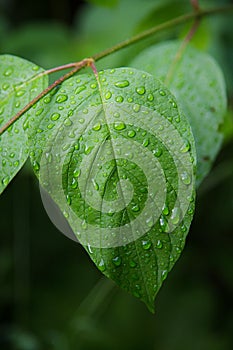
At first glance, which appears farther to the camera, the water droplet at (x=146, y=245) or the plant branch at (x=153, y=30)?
the plant branch at (x=153, y=30)

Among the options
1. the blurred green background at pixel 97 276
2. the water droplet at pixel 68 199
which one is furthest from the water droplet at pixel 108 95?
the blurred green background at pixel 97 276

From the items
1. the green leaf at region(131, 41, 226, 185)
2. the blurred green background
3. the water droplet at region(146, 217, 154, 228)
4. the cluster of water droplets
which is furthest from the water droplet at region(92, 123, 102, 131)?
the blurred green background

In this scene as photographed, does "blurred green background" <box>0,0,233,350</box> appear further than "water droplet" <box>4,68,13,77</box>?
Yes

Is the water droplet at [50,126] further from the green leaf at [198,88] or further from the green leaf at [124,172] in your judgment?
the green leaf at [198,88]

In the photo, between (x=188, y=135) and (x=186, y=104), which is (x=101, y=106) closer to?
(x=188, y=135)

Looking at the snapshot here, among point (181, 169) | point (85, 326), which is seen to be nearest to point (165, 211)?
point (181, 169)

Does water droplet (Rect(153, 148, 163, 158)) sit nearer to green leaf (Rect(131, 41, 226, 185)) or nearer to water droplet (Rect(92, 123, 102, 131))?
water droplet (Rect(92, 123, 102, 131))
